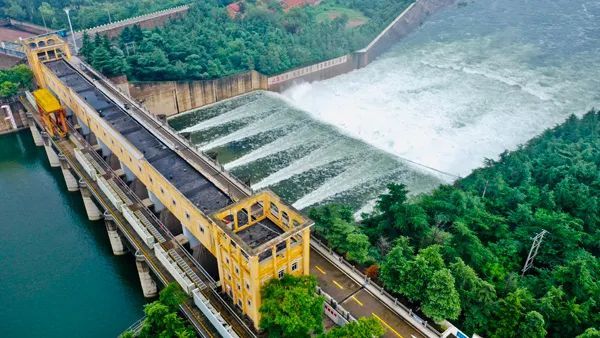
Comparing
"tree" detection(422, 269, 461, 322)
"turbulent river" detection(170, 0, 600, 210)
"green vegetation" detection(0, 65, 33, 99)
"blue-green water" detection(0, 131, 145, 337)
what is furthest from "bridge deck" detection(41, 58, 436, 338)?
"turbulent river" detection(170, 0, 600, 210)

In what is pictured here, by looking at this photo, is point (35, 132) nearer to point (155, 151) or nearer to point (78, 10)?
point (155, 151)

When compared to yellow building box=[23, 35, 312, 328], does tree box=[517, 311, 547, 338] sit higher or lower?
lower

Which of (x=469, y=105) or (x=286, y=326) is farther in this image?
(x=469, y=105)

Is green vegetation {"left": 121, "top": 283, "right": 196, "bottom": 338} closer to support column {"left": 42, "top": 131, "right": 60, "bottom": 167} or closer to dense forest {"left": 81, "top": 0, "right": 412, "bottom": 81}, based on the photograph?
support column {"left": 42, "top": 131, "right": 60, "bottom": 167}

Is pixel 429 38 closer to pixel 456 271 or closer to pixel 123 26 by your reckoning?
pixel 123 26

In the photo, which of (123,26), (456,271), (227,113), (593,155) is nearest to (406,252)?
(456,271)

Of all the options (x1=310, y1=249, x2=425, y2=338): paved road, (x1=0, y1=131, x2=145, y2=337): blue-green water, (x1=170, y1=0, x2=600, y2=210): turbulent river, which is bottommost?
(x1=0, y1=131, x2=145, y2=337): blue-green water

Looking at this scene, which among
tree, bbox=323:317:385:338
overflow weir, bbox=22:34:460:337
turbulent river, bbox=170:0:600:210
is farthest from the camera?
turbulent river, bbox=170:0:600:210

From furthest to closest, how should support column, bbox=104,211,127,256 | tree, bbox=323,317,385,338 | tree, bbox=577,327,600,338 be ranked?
1. support column, bbox=104,211,127,256
2. tree, bbox=323,317,385,338
3. tree, bbox=577,327,600,338
